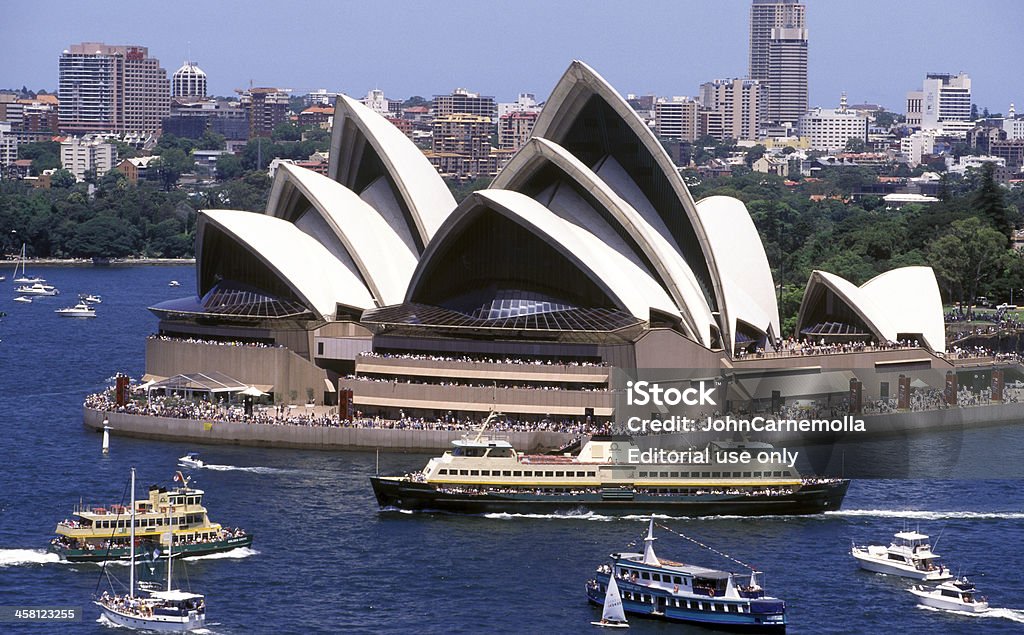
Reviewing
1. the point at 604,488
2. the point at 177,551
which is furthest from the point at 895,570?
the point at 177,551

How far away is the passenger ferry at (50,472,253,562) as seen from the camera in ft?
170

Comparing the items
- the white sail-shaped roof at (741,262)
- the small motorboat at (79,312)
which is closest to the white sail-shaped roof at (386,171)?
the white sail-shaped roof at (741,262)

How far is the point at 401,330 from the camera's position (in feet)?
246

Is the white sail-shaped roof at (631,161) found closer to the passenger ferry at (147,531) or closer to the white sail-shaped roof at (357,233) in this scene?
the white sail-shaped roof at (357,233)

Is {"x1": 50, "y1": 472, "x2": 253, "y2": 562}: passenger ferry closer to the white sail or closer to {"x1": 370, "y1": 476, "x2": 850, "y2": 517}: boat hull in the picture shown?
{"x1": 370, "y1": 476, "x2": 850, "y2": 517}: boat hull

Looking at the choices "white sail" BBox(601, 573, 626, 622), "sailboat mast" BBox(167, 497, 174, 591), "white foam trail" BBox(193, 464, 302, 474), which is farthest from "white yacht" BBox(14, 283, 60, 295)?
"white sail" BBox(601, 573, 626, 622)

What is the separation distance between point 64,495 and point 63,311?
64986 millimetres

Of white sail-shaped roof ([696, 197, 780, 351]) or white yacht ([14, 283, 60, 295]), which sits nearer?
white sail-shaped roof ([696, 197, 780, 351])

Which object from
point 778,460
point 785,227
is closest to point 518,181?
point 778,460

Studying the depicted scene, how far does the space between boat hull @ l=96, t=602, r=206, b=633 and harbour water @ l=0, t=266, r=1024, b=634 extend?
0.37 m

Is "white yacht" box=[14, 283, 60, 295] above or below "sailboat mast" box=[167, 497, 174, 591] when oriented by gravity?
above

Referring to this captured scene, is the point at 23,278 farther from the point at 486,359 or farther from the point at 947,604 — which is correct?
the point at 947,604

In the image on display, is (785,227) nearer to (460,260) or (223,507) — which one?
(460,260)

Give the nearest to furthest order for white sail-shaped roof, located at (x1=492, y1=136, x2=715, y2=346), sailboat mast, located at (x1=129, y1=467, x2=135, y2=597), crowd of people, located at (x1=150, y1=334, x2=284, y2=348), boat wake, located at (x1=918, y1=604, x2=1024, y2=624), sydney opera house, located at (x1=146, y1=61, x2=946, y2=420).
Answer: sailboat mast, located at (x1=129, y1=467, x2=135, y2=597) < boat wake, located at (x1=918, y1=604, x2=1024, y2=624) < sydney opera house, located at (x1=146, y1=61, x2=946, y2=420) < white sail-shaped roof, located at (x1=492, y1=136, x2=715, y2=346) < crowd of people, located at (x1=150, y1=334, x2=284, y2=348)
